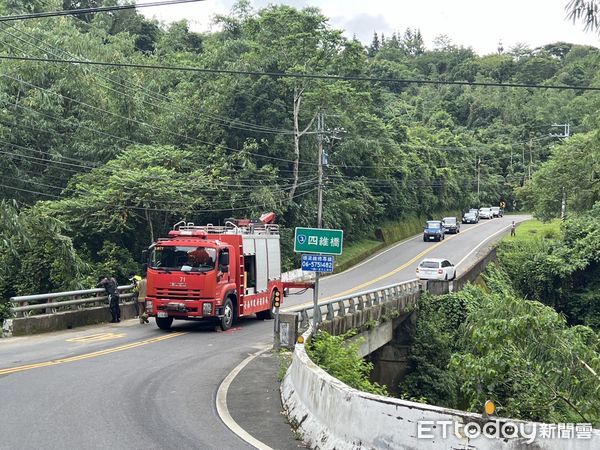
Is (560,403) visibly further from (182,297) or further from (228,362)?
(182,297)

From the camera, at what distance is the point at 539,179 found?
196ft

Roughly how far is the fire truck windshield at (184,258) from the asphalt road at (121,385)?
2.00 meters

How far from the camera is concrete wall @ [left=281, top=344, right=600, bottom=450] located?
5.54 m

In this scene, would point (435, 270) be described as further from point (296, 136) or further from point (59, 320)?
point (59, 320)

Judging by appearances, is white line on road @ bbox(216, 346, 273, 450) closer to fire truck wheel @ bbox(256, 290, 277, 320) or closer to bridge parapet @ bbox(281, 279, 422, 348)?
bridge parapet @ bbox(281, 279, 422, 348)

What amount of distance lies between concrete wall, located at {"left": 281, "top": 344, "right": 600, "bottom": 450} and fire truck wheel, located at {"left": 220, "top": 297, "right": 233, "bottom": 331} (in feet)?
36.3

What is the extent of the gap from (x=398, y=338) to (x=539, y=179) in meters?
38.2

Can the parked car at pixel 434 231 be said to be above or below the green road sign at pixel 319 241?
below

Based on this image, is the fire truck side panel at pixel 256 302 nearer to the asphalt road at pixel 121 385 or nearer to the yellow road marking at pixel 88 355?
the asphalt road at pixel 121 385

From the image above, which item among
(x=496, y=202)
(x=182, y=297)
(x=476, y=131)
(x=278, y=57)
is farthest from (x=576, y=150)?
(x=476, y=131)

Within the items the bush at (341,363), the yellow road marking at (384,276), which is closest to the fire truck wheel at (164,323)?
the bush at (341,363)

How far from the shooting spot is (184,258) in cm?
1923

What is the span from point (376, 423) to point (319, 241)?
23.4 feet

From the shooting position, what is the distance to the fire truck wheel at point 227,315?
1982 centimetres
